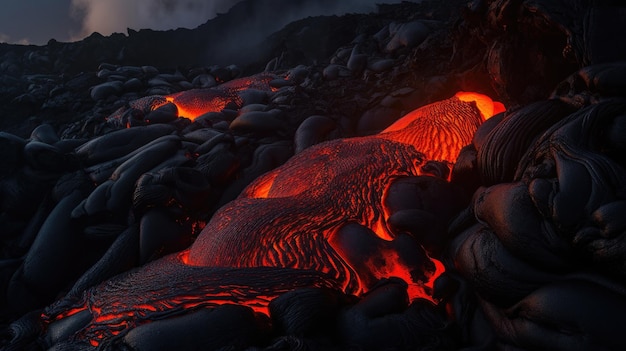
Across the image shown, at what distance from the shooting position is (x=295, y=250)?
3.03 m

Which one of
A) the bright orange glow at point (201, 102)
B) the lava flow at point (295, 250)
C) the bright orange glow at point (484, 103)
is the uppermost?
the bright orange glow at point (201, 102)

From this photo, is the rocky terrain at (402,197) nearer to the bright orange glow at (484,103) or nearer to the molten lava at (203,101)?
the molten lava at (203,101)

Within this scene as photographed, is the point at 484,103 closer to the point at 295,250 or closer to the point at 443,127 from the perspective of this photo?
the point at 443,127

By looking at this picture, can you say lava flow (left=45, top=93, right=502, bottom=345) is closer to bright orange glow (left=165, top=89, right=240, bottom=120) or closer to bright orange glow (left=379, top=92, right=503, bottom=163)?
bright orange glow (left=379, top=92, right=503, bottom=163)

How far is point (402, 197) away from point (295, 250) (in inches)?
37.7

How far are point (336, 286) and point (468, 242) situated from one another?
2.79 ft

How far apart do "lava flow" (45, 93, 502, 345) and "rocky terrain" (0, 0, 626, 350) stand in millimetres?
70

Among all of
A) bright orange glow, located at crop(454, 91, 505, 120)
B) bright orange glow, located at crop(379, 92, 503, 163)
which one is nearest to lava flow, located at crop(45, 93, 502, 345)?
bright orange glow, located at crop(379, 92, 503, 163)

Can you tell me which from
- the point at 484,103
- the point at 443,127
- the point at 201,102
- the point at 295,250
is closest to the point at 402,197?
the point at 295,250

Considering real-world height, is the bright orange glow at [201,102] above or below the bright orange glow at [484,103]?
above

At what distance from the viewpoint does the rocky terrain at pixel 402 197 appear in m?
1.99

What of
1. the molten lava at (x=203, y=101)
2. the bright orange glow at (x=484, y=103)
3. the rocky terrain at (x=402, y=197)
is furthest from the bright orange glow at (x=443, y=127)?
the molten lava at (x=203, y=101)

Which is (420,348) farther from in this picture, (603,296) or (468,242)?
(603,296)

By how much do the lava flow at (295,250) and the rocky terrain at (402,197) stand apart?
0.23 ft
